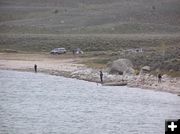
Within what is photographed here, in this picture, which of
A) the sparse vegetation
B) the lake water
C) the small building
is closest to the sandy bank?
the lake water

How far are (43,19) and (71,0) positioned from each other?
99.9 feet

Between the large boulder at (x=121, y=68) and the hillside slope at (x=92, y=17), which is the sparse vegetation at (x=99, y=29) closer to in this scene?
the hillside slope at (x=92, y=17)

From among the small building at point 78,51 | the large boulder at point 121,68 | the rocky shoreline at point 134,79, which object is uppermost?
the small building at point 78,51

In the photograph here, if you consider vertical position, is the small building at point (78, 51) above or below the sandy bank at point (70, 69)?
above

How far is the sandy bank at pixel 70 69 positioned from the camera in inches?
2206

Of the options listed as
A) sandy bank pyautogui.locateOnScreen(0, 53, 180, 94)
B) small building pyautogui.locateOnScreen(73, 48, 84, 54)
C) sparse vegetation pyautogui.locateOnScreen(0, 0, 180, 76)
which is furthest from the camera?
small building pyautogui.locateOnScreen(73, 48, 84, 54)

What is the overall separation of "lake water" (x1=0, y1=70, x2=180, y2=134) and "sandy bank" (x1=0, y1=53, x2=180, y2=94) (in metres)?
1.81

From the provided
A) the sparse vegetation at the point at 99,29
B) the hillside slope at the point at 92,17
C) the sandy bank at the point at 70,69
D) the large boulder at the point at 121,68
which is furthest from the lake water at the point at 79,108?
the hillside slope at the point at 92,17

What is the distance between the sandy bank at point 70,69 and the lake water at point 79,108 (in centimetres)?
181

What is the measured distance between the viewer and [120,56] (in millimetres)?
76375

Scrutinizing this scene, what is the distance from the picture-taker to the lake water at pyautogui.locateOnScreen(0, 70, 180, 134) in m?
39.6

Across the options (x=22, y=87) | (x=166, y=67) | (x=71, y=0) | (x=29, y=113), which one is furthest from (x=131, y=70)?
(x=71, y=0)

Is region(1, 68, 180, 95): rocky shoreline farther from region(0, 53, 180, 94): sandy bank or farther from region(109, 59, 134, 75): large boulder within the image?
region(109, 59, 134, 75): large boulder

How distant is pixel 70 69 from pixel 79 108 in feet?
75.8
